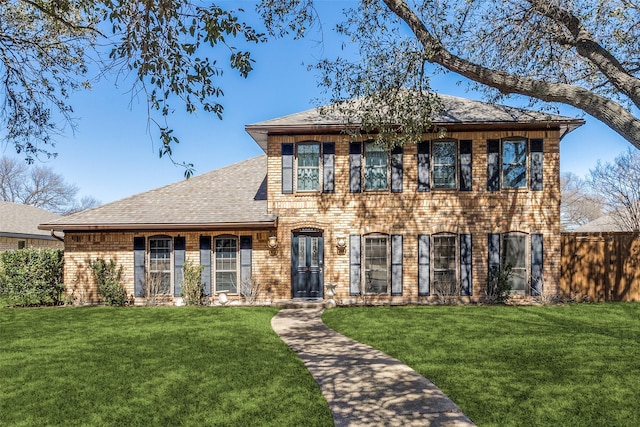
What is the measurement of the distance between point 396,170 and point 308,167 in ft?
9.44

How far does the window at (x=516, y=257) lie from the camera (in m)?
A: 14.5

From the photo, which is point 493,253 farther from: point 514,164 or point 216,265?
point 216,265

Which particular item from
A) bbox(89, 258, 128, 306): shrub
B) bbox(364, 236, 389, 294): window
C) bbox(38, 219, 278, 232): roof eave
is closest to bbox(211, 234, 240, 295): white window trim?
bbox(38, 219, 278, 232): roof eave

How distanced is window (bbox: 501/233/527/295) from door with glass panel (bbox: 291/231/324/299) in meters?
5.91

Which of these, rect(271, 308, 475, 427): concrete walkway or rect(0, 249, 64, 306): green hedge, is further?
rect(0, 249, 64, 306): green hedge

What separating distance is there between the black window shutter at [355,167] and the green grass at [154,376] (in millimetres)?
5814

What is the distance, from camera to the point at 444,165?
14.7m

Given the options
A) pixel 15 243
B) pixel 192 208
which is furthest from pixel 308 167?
pixel 15 243

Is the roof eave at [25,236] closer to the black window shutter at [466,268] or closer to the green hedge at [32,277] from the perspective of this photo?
the green hedge at [32,277]

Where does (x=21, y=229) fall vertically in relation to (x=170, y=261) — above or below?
above

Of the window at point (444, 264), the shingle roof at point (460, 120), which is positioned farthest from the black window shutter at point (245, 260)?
the window at point (444, 264)

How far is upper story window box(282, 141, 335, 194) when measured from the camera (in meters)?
14.8

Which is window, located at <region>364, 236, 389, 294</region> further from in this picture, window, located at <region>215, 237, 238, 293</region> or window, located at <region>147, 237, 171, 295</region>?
window, located at <region>147, 237, 171, 295</region>

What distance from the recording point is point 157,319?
1168cm
